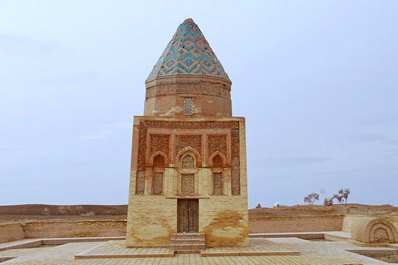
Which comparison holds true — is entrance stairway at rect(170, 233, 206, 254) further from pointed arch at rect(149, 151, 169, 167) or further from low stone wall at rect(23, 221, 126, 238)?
Result: low stone wall at rect(23, 221, 126, 238)

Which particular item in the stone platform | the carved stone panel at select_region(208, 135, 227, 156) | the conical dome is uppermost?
the conical dome

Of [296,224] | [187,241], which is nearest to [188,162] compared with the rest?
[187,241]

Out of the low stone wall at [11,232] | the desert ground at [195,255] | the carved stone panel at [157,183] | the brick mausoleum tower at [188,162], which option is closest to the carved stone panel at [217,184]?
the brick mausoleum tower at [188,162]

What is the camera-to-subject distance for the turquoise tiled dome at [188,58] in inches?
591

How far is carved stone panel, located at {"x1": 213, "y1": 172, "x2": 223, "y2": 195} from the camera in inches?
539

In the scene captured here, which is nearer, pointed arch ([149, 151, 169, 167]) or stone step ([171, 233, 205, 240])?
stone step ([171, 233, 205, 240])

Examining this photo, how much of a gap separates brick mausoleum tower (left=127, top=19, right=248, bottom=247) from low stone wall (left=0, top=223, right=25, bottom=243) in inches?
282

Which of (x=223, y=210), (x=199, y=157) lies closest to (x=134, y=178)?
(x=199, y=157)

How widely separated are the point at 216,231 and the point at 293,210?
2049cm

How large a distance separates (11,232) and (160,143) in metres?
8.81

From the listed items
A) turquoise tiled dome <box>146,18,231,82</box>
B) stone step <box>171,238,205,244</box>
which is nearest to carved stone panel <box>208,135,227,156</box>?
turquoise tiled dome <box>146,18,231,82</box>

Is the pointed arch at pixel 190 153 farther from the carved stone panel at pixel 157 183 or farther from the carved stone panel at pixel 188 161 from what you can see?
the carved stone panel at pixel 157 183

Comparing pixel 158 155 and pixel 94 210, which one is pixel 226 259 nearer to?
pixel 158 155

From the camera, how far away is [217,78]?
49.6ft
